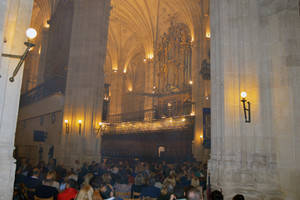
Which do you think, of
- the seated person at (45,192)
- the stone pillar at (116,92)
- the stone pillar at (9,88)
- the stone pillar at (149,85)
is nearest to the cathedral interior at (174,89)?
the stone pillar at (9,88)

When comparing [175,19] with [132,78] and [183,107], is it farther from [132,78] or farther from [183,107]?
[132,78]

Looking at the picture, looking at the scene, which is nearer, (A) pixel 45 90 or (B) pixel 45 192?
(B) pixel 45 192

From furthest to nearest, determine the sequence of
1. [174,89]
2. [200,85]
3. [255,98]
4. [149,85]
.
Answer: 1. [149,85]
2. [174,89]
3. [200,85]
4. [255,98]

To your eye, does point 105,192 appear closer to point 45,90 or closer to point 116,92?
point 45,90

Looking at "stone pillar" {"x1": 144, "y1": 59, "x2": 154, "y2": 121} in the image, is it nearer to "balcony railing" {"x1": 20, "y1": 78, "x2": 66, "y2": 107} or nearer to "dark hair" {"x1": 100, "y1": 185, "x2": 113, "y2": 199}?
"balcony railing" {"x1": 20, "y1": 78, "x2": 66, "y2": 107}

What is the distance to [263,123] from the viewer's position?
275 inches

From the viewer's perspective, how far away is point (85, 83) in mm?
13250

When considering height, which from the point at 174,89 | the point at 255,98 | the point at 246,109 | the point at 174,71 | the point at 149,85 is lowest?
the point at 246,109

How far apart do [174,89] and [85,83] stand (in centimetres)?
1503

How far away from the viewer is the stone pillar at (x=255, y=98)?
661 cm

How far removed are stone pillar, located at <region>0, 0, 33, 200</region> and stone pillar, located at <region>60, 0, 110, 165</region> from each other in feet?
24.7

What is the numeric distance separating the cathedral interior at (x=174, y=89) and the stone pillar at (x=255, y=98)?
2 cm

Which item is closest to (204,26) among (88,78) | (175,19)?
(175,19)

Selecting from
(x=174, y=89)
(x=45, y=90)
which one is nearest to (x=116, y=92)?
(x=174, y=89)
